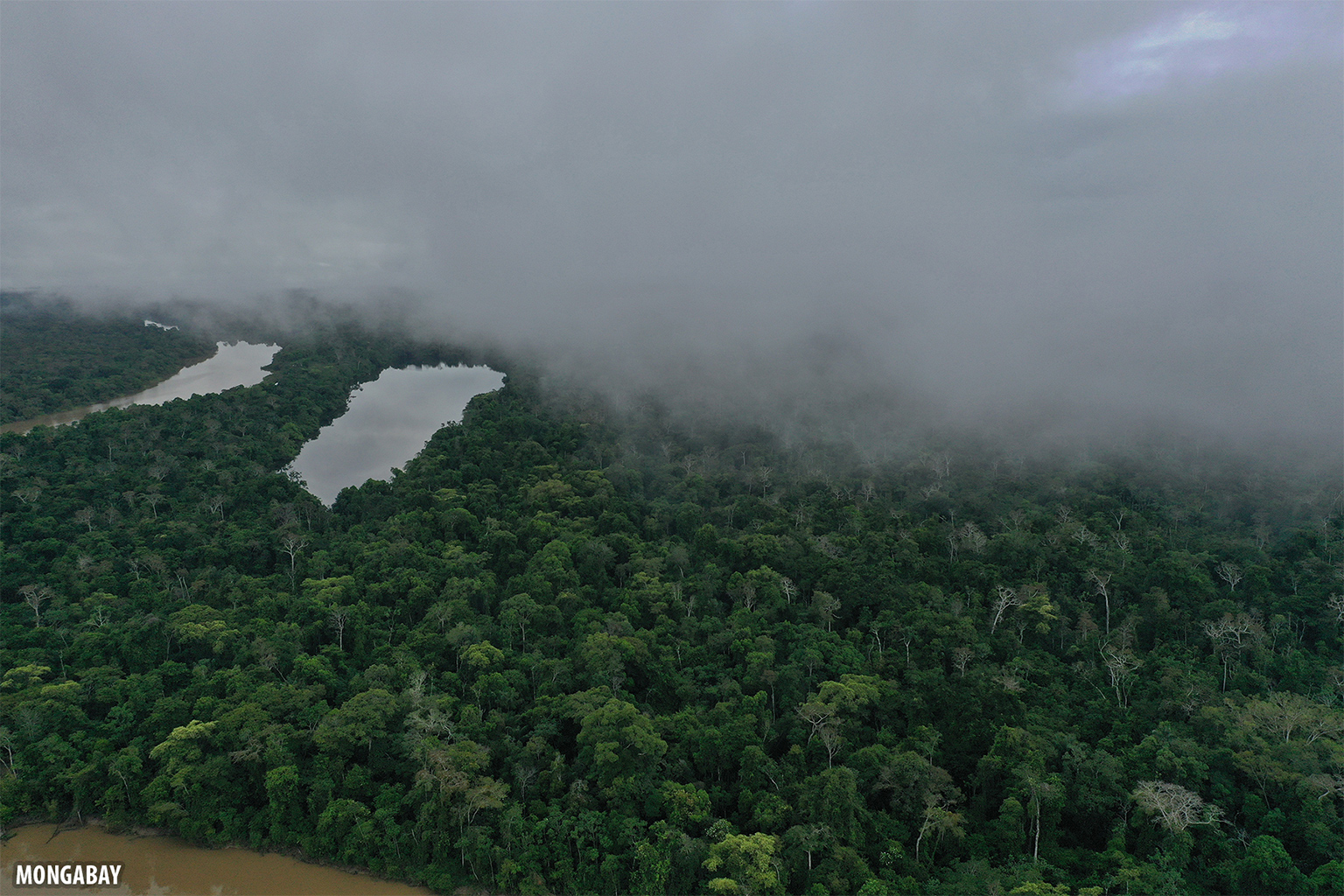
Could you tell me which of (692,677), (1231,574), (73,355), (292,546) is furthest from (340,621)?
(73,355)

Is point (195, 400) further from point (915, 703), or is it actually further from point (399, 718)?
point (915, 703)

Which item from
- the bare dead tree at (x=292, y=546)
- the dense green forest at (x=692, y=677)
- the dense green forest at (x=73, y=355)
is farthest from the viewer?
the dense green forest at (x=73, y=355)

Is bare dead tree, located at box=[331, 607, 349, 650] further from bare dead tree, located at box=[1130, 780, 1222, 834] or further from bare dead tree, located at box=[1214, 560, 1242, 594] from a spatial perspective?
bare dead tree, located at box=[1214, 560, 1242, 594]

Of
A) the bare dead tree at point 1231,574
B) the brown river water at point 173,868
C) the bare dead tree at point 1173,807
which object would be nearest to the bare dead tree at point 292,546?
the brown river water at point 173,868

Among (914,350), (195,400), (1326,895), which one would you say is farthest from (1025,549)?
(195,400)

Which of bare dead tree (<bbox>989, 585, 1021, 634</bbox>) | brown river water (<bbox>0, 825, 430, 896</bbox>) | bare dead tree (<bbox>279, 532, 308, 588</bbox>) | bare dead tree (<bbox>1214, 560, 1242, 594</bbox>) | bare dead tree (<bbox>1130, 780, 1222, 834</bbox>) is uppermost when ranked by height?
bare dead tree (<bbox>279, 532, 308, 588</bbox>)

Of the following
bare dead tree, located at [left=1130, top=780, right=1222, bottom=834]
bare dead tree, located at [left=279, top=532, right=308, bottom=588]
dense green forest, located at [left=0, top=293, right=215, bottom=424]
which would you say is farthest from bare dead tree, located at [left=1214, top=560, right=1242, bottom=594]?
dense green forest, located at [left=0, top=293, right=215, bottom=424]

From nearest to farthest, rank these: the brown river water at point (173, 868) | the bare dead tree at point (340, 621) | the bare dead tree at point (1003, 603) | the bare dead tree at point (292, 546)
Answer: the brown river water at point (173, 868) → the bare dead tree at point (340, 621) → the bare dead tree at point (1003, 603) → the bare dead tree at point (292, 546)

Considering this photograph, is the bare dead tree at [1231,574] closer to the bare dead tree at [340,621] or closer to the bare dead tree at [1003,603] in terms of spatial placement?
the bare dead tree at [1003,603]
